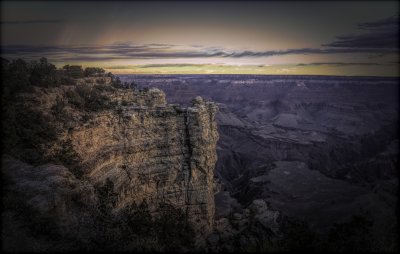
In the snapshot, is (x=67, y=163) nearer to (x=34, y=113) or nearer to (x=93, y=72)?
(x=34, y=113)

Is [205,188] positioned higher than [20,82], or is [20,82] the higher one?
[20,82]

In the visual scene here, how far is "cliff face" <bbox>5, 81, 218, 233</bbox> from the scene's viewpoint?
18.3 m

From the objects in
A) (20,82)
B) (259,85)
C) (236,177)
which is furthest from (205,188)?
(259,85)

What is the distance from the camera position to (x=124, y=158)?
20.5m

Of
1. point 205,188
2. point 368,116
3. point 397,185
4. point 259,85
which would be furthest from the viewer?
point 259,85

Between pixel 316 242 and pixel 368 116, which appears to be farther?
pixel 368 116

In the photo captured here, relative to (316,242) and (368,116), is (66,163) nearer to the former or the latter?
(316,242)

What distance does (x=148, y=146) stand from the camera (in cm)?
2180

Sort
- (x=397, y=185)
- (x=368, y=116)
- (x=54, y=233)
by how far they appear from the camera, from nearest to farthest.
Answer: (x=54, y=233) → (x=397, y=185) → (x=368, y=116)

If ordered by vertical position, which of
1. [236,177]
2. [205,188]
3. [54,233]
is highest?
[54,233]

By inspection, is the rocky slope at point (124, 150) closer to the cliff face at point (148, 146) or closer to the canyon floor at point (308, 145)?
the cliff face at point (148, 146)

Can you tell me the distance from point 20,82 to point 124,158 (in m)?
6.91

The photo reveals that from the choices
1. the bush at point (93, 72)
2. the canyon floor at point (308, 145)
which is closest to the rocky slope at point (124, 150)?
the bush at point (93, 72)

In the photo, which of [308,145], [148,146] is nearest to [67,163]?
[148,146]
